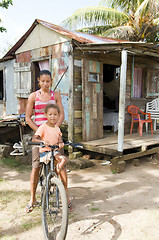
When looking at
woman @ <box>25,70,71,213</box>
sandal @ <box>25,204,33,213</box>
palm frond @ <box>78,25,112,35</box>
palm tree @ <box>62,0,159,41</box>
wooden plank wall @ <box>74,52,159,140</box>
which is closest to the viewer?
woman @ <box>25,70,71,213</box>

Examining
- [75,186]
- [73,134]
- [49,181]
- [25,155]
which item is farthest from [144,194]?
[25,155]

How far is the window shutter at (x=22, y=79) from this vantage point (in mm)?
7954

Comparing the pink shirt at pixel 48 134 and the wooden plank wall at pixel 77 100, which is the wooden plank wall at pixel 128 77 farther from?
the pink shirt at pixel 48 134

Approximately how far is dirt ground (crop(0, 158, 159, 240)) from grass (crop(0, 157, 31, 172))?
0.79 ft

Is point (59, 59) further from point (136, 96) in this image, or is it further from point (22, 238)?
point (22, 238)

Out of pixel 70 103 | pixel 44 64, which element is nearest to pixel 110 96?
pixel 44 64

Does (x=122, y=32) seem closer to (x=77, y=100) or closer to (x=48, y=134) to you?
(x=77, y=100)

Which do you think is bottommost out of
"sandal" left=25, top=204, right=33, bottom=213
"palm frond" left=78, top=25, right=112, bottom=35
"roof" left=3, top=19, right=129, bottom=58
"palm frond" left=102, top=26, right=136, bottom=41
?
"sandal" left=25, top=204, right=33, bottom=213

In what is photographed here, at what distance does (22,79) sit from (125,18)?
893 centimetres

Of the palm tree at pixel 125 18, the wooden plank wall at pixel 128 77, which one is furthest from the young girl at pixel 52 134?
the palm tree at pixel 125 18

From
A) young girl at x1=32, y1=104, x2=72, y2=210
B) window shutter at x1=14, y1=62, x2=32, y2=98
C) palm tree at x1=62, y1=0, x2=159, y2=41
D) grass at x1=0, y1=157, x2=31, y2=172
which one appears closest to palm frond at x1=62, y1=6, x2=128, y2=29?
palm tree at x1=62, y1=0, x2=159, y2=41

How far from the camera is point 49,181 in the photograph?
257 cm

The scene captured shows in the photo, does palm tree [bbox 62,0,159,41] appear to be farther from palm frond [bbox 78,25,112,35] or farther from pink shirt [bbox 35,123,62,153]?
pink shirt [bbox 35,123,62,153]

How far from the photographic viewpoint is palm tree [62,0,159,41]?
12.9m
